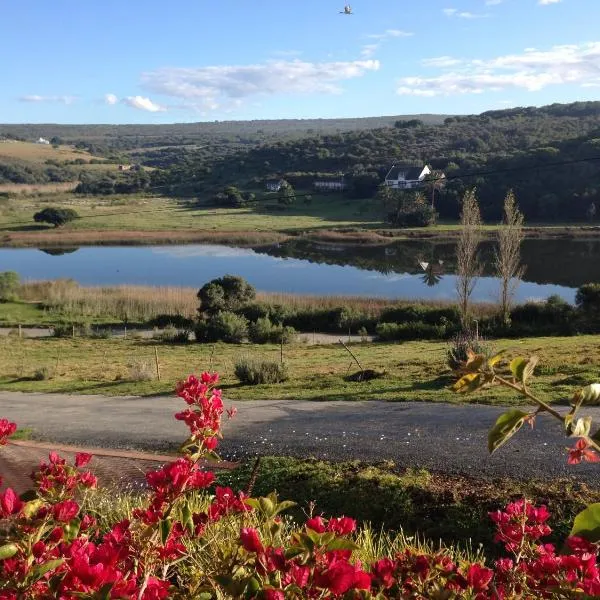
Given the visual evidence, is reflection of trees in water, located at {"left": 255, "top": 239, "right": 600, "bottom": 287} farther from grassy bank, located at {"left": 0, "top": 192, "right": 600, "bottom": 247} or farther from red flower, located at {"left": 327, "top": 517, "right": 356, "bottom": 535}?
red flower, located at {"left": 327, "top": 517, "right": 356, "bottom": 535}

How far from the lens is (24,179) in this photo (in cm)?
10806

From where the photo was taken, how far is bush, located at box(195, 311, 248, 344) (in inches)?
962

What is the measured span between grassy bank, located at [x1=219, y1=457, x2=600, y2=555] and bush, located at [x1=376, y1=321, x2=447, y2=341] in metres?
16.8

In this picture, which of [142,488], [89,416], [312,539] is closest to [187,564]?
[312,539]

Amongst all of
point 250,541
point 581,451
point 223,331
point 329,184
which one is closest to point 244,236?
point 329,184

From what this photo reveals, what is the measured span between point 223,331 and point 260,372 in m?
10.4

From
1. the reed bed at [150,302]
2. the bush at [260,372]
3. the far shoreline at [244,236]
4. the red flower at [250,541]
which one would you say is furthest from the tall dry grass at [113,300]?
the red flower at [250,541]

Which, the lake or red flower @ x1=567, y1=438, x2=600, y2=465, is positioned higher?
red flower @ x1=567, y1=438, x2=600, y2=465

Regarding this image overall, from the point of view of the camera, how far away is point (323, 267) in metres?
49.2

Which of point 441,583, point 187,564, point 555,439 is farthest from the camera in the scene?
point 555,439

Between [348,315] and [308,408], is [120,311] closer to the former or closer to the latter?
[348,315]

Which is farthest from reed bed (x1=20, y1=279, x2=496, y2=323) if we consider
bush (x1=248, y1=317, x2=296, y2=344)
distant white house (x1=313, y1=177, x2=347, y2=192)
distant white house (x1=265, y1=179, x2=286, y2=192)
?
distant white house (x1=265, y1=179, x2=286, y2=192)

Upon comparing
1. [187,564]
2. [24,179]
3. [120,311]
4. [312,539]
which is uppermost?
[24,179]

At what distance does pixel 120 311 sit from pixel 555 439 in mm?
26866
